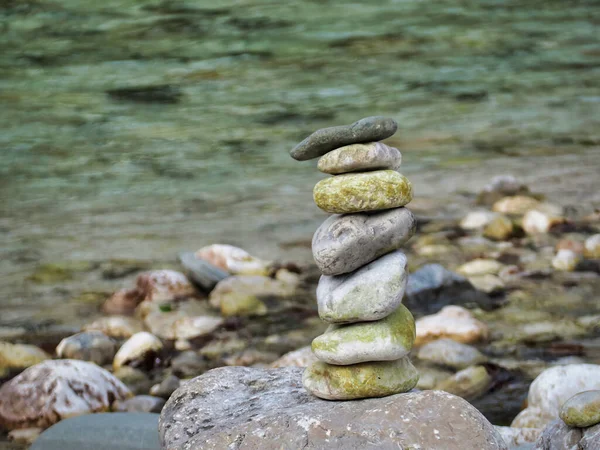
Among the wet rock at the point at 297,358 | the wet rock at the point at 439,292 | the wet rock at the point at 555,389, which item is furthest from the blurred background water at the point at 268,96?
the wet rock at the point at 555,389

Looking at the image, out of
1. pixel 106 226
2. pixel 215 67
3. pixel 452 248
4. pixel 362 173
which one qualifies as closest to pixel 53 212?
pixel 106 226

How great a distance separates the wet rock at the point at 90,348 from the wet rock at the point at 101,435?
5.10 ft

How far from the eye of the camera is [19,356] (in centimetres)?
657

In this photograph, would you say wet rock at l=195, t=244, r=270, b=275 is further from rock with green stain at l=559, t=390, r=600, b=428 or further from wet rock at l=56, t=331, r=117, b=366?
rock with green stain at l=559, t=390, r=600, b=428

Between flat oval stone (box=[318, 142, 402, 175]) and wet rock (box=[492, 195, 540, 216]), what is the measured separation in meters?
6.68

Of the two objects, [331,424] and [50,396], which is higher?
[331,424]

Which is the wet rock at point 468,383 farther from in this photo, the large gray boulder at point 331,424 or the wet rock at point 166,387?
the large gray boulder at point 331,424

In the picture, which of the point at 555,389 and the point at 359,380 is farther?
the point at 555,389

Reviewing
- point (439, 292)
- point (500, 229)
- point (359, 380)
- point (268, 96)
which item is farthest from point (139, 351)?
point (268, 96)

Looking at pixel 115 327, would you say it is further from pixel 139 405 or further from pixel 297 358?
pixel 297 358

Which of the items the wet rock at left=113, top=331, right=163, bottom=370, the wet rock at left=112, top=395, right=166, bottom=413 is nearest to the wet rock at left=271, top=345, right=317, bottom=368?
the wet rock at left=112, top=395, right=166, bottom=413

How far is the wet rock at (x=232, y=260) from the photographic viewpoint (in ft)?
28.0

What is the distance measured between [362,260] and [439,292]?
3914mm

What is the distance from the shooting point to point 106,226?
10062 millimetres
